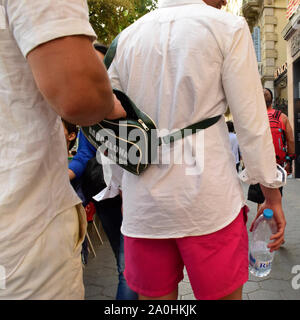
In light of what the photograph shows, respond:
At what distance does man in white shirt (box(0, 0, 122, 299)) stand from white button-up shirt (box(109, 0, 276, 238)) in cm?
43

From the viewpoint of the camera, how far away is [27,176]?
2.92ft

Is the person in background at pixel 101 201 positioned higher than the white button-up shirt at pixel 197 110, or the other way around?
the white button-up shirt at pixel 197 110

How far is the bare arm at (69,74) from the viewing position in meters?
0.74

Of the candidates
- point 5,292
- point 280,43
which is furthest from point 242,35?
point 280,43

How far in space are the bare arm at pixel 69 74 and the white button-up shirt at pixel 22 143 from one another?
0.03m

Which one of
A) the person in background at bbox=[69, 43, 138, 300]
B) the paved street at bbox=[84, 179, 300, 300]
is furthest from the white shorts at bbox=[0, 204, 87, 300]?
the paved street at bbox=[84, 179, 300, 300]

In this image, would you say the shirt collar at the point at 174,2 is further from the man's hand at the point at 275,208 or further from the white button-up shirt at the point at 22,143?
the man's hand at the point at 275,208

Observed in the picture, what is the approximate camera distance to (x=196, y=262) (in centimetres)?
135

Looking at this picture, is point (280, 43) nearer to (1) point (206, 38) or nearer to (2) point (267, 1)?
(2) point (267, 1)

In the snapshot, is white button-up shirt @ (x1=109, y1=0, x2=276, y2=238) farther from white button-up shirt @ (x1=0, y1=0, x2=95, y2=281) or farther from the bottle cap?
white button-up shirt @ (x1=0, y1=0, x2=95, y2=281)

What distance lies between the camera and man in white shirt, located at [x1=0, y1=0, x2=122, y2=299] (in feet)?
2.46

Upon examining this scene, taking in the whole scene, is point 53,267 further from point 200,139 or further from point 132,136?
point 200,139

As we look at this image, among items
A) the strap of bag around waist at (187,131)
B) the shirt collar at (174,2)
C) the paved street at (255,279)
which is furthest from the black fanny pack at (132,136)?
the paved street at (255,279)

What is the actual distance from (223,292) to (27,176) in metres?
0.91
